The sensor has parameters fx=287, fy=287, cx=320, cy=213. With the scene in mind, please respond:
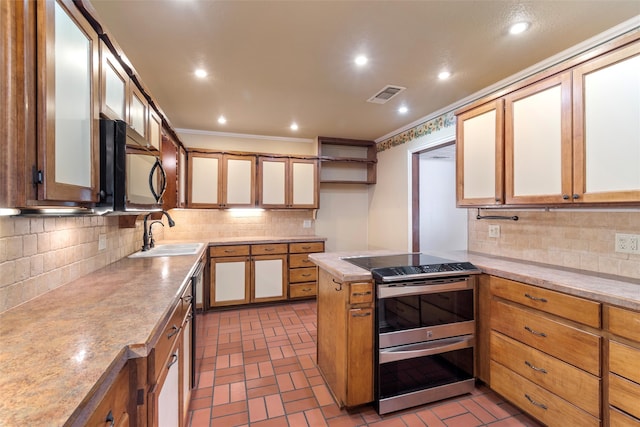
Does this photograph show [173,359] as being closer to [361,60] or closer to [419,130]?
[361,60]

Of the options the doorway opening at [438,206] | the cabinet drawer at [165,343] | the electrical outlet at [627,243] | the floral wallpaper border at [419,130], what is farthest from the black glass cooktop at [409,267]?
the doorway opening at [438,206]

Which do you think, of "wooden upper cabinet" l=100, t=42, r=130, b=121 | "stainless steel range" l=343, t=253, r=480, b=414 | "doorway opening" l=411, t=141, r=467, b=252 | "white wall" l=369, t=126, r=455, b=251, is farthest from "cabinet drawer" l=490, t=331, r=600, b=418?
"wooden upper cabinet" l=100, t=42, r=130, b=121

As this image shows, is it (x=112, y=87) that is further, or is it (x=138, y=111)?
(x=138, y=111)

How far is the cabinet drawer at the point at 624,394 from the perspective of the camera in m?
1.27

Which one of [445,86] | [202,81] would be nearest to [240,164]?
[202,81]

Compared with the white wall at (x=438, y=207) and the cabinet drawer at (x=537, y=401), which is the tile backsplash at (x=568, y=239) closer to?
the cabinet drawer at (x=537, y=401)

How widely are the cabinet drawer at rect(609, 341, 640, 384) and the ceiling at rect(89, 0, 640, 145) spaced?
1.78 metres

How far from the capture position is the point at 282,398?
1996 mm

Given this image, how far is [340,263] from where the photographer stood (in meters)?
2.05

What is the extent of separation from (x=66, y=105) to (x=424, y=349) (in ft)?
7.17

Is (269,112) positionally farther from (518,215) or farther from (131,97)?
(518,215)

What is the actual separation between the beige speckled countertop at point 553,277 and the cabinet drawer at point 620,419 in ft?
1.62

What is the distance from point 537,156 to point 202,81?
2.65m

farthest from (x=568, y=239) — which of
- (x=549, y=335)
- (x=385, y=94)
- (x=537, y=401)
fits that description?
(x=385, y=94)
